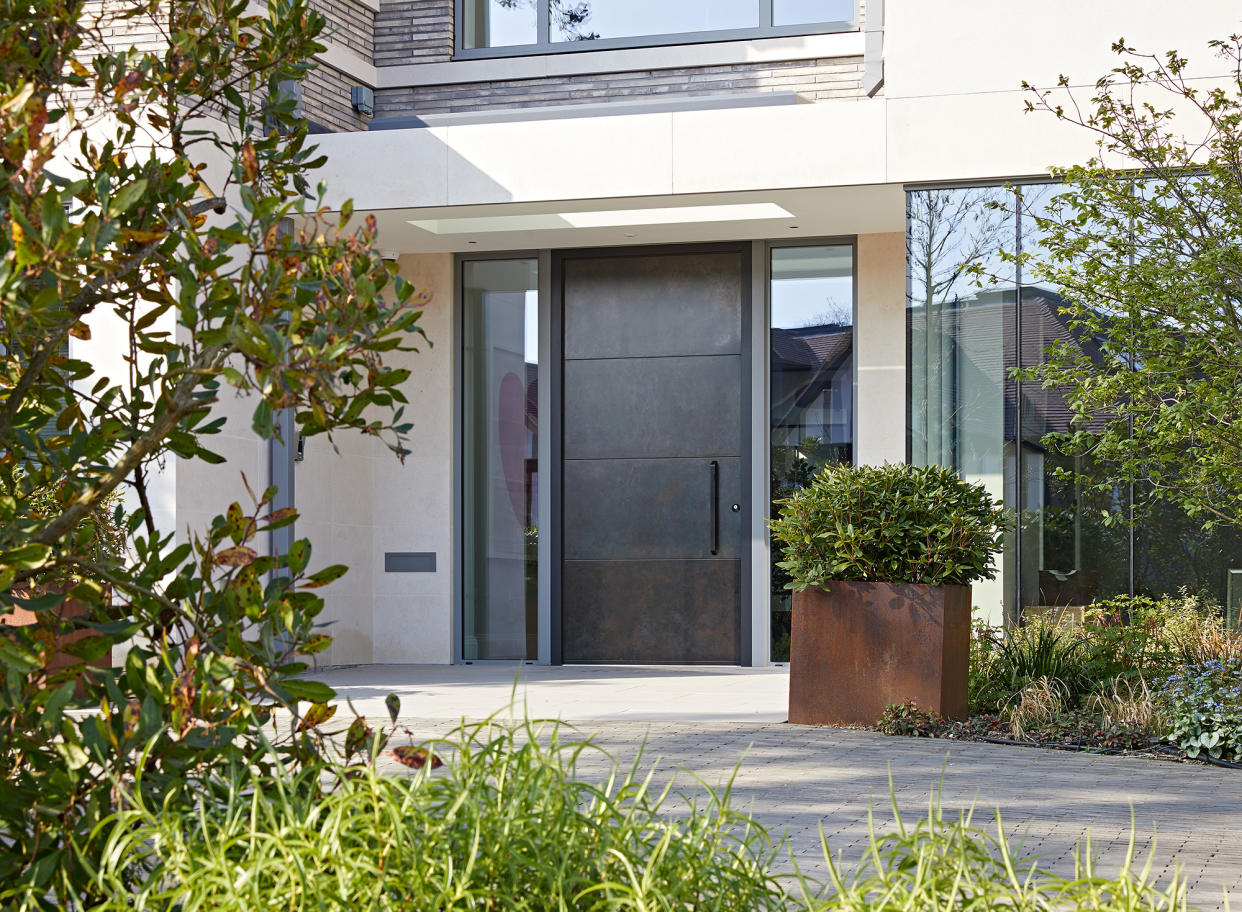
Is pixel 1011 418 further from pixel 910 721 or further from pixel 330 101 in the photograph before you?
pixel 330 101

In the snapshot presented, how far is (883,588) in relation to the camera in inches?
279

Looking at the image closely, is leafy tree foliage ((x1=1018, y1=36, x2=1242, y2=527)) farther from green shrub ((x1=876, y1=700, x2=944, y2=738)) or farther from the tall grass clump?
the tall grass clump

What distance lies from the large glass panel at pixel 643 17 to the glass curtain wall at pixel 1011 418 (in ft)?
9.50

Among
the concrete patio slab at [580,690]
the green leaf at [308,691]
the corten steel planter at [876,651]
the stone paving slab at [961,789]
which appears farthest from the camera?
the concrete patio slab at [580,690]

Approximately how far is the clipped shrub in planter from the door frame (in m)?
3.89

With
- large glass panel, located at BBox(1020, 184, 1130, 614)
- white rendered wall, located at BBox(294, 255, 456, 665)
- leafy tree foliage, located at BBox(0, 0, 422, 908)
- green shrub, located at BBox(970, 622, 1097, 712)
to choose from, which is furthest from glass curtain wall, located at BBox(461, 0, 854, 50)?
leafy tree foliage, located at BBox(0, 0, 422, 908)

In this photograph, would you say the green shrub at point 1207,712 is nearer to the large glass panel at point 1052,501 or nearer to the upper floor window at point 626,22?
the large glass panel at point 1052,501

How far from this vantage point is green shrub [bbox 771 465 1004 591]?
7043 mm

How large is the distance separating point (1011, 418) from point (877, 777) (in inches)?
181

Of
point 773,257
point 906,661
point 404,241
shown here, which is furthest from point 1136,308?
point 404,241

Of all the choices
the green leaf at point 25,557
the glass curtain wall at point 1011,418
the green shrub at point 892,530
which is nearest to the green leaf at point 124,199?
the green leaf at point 25,557

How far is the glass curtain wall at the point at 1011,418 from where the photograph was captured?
9242 millimetres

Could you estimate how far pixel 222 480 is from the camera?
10031 mm

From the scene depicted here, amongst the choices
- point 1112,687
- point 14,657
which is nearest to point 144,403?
point 14,657
